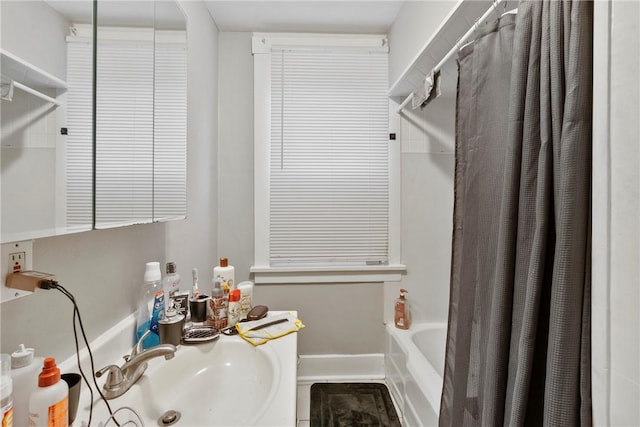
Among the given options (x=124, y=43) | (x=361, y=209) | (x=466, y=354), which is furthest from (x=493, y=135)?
(x=361, y=209)

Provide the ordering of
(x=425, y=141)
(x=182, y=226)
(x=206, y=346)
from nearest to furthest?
(x=206, y=346)
(x=182, y=226)
(x=425, y=141)

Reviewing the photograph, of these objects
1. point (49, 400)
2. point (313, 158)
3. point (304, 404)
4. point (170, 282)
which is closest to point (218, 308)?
point (170, 282)

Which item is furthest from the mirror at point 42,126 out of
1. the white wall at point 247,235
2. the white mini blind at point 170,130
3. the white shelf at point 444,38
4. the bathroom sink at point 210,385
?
the white wall at point 247,235

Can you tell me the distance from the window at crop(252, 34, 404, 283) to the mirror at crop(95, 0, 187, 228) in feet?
2.46

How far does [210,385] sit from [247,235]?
111cm

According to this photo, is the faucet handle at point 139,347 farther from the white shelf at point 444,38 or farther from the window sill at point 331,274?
the white shelf at point 444,38

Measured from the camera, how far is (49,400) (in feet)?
1.76

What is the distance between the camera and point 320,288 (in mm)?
1994

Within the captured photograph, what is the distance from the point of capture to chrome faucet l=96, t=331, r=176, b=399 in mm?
741

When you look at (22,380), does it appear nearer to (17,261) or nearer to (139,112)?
(17,261)

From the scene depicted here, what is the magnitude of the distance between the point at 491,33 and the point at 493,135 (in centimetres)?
27

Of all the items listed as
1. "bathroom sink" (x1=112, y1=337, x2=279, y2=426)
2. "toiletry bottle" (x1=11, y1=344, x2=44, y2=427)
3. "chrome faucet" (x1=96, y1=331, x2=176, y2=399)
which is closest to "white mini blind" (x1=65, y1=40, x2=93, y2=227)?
"toiletry bottle" (x1=11, y1=344, x2=44, y2=427)
